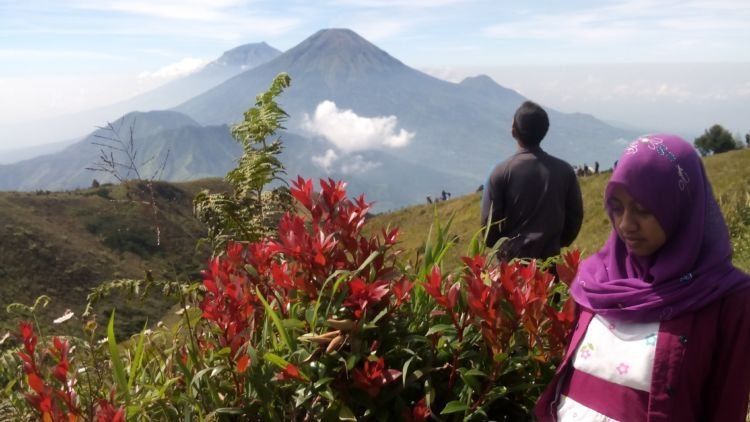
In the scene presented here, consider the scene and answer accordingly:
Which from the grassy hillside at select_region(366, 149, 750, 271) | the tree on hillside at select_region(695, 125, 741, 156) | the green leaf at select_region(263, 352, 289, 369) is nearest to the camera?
the green leaf at select_region(263, 352, 289, 369)

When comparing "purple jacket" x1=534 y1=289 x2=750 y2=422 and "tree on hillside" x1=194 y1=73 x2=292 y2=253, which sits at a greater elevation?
"tree on hillside" x1=194 y1=73 x2=292 y2=253

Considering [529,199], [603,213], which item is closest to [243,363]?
[529,199]

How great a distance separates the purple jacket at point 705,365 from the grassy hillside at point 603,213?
1.08 meters

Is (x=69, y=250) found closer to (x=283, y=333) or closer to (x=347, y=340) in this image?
(x=283, y=333)

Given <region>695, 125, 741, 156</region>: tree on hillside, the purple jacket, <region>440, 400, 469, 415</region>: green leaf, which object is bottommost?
<region>695, 125, 741, 156</region>: tree on hillside

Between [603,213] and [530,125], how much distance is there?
61.9 ft

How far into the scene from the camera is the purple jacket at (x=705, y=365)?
187cm

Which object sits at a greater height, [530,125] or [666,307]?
[530,125]

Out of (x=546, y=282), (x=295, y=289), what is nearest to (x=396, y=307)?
(x=295, y=289)

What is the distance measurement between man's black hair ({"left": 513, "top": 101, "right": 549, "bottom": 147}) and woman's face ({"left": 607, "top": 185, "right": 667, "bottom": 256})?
2774mm

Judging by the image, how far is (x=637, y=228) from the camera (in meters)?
2.04

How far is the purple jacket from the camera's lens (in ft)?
6.13

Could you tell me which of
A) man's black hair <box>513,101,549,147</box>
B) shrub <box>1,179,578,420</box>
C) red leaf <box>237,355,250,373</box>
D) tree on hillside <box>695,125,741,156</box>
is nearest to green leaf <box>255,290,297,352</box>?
shrub <box>1,179,578,420</box>

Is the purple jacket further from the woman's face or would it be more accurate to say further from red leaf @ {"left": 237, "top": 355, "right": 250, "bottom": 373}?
red leaf @ {"left": 237, "top": 355, "right": 250, "bottom": 373}
